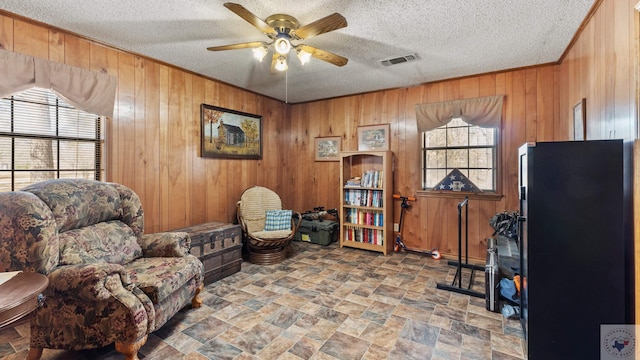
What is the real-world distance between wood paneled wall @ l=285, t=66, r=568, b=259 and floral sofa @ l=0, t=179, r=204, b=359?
3127mm

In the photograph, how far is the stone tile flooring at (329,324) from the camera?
1901 mm

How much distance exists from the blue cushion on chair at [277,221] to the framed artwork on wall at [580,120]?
336 centimetres

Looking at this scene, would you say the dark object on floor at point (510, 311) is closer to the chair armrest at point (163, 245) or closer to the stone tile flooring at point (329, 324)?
the stone tile flooring at point (329, 324)

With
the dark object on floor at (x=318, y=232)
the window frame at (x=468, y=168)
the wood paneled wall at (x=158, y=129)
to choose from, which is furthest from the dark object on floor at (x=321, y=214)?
the window frame at (x=468, y=168)

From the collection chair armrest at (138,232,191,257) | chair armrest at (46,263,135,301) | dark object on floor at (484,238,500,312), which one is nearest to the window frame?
dark object on floor at (484,238,500,312)

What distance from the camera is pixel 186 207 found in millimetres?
3559

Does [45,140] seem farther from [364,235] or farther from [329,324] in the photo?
[364,235]

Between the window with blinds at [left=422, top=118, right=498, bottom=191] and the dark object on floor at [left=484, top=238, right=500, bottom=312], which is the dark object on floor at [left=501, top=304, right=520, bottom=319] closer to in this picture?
the dark object on floor at [left=484, top=238, right=500, bottom=312]

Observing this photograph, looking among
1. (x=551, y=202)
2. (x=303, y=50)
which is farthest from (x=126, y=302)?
(x=551, y=202)

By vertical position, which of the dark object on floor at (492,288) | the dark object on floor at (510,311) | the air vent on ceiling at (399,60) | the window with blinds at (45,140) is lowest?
the dark object on floor at (510,311)

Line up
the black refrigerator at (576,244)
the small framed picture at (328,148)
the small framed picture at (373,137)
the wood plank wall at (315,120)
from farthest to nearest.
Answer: the small framed picture at (328,148) < the small framed picture at (373,137) < the wood plank wall at (315,120) < the black refrigerator at (576,244)

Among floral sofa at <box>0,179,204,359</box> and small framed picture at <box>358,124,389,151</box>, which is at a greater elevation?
small framed picture at <box>358,124,389,151</box>

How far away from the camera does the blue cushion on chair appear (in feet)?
13.3

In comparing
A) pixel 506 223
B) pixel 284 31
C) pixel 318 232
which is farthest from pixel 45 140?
pixel 506 223
